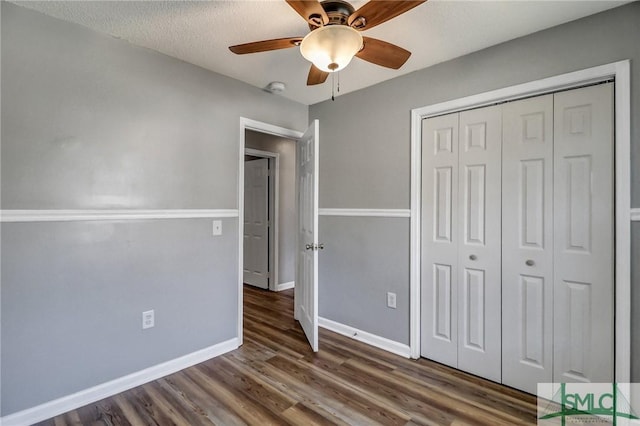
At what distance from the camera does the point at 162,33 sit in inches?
78.2

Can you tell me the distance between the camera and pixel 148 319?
219cm

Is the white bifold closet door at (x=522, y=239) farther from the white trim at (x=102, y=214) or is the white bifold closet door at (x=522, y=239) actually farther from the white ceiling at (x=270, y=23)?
the white trim at (x=102, y=214)

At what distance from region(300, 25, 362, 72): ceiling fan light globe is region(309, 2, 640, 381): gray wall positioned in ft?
4.09

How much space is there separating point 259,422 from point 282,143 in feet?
11.8

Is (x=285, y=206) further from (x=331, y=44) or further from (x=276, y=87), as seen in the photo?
(x=331, y=44)

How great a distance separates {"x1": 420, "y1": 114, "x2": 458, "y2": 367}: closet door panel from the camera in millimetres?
2330

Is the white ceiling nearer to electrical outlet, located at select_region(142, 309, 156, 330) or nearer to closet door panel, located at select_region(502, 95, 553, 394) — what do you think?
closet door panel, located at select_region(502, 95, 553, 394)

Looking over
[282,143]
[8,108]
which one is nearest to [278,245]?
[282,143]

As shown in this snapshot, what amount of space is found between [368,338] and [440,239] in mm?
1123

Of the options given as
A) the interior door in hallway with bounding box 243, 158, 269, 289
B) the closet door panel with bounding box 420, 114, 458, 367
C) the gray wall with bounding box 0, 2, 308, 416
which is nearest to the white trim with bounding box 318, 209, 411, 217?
the closet door panel with bounding box 420, 114, 458, 367

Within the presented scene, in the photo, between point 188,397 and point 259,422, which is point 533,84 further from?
point 188,397

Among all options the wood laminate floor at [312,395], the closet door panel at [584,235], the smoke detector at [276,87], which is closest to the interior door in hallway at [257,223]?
the smoke detector at [276,87]

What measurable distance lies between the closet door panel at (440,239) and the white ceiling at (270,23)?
580mm

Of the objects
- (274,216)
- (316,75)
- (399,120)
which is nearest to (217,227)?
(316,75)
